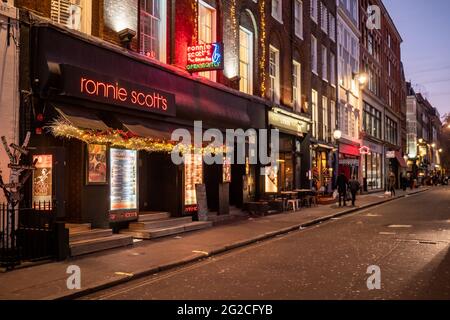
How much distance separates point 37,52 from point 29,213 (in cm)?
360

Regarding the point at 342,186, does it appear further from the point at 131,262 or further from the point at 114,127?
the point at 131,262

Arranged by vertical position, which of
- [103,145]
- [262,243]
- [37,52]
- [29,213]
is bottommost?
[262,243]

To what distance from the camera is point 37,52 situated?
11117 millimetres

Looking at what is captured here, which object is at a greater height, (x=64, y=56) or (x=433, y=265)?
(x=64, y=56)

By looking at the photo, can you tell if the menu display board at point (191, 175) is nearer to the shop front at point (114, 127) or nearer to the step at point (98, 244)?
the shop front at point (114, 127)

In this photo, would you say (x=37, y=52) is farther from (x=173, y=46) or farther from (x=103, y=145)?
(x=173, y=46)

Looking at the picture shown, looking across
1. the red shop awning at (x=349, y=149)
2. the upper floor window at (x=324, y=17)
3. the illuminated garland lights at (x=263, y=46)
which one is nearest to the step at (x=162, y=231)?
the illuminated garland lights at (x=263, y=46)

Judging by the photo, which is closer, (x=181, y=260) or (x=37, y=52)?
(x=181, y=260)

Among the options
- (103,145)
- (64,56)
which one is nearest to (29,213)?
(103,145)

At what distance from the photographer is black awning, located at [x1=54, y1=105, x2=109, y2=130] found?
36.9ft

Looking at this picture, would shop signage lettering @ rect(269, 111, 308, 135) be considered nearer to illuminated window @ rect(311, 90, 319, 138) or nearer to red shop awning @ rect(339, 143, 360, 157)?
illuminated window @ rect(311, 90, 319, 138)

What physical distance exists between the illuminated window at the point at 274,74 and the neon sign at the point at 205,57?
26.7 ft
